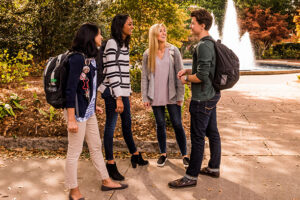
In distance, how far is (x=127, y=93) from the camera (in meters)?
3.58

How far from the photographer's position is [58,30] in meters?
10.7

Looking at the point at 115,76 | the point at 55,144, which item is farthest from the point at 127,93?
the point at 55,144

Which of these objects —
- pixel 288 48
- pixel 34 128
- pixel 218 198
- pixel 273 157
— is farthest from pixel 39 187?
pixel 288 48

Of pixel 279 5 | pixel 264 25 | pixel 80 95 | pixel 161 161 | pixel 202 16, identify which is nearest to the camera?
pixel 80 95

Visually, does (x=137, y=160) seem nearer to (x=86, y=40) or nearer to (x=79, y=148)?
(x=79, y=148)

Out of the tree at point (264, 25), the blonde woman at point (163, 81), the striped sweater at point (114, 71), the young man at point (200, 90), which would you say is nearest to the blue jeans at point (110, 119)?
the striped sweater at point (114, 71)

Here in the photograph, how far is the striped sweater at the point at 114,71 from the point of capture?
344 cm

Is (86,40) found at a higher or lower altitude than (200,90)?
higher

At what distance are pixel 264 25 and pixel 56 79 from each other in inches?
1290

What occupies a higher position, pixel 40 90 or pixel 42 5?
pixel 42 5

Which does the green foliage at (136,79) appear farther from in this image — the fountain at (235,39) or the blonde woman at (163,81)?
the fountain at (235,39)

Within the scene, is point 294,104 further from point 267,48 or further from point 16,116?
point 267,48

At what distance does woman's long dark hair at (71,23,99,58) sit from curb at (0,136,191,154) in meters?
1.91

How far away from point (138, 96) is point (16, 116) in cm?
318
